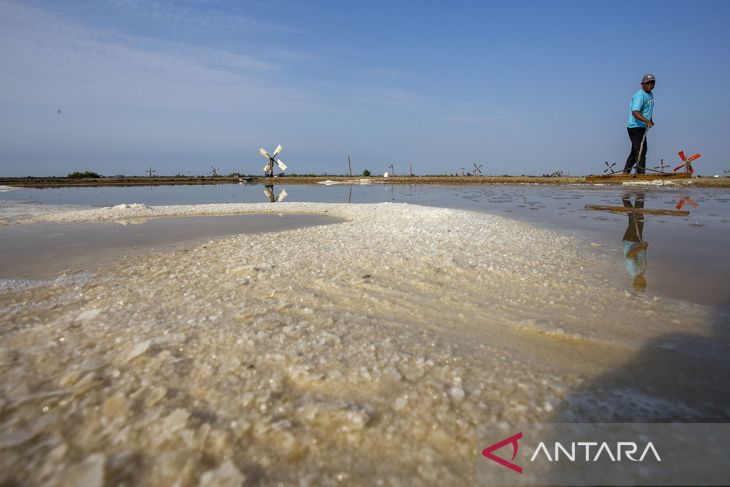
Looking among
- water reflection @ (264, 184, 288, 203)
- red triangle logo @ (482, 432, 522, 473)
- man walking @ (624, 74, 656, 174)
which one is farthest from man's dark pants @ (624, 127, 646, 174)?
water reflection @ (264, 184, 288, 203)

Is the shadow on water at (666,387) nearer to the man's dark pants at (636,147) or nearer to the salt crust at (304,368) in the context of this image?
the salt crust at (304,368)

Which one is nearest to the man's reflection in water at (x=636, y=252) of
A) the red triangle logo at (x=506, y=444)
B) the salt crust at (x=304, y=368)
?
the salt crust at (x=304, y=368)

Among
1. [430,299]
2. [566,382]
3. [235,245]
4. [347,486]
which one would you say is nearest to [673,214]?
[430,299]

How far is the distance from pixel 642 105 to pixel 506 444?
59.1ft

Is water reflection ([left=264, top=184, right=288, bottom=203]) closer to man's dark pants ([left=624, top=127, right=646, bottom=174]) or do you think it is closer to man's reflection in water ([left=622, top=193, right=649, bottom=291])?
man's reflection in water ([left=622, top=193, right=649, bottom=291])

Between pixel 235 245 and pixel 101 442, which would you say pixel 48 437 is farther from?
pixel 235 245

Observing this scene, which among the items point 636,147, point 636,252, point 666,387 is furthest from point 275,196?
point 666,387

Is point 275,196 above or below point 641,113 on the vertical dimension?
below

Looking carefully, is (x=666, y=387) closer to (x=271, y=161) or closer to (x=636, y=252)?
(x=636, y=252)

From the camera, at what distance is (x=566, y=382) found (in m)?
2.41

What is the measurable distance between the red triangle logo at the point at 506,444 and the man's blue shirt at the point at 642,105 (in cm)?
1763

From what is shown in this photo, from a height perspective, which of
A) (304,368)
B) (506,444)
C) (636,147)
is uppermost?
(636,147)

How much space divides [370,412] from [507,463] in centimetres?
79

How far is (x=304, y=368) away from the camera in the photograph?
255cm
